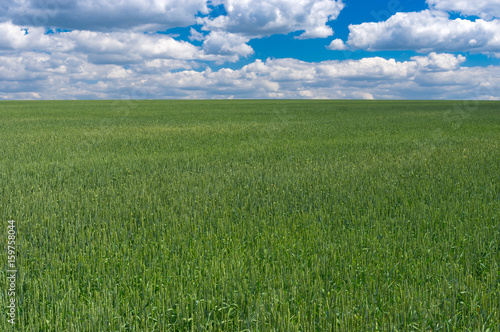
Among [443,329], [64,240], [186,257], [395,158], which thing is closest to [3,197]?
[64,240]

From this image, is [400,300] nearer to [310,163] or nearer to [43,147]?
[310,163]

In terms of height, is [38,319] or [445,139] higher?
[445,139]

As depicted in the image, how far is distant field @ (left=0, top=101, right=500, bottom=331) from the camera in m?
3.97

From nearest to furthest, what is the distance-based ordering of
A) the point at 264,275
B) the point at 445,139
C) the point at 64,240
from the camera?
the point at 264,275
the point at 64,240
the point at 445,139

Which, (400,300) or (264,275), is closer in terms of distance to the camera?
(400,300)

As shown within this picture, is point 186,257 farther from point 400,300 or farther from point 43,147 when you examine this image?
point 43,147

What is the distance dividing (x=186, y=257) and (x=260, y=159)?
9.05 metres

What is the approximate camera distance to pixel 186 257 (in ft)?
17.5

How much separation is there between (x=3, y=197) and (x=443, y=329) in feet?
28.8

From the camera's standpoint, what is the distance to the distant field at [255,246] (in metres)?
3.97

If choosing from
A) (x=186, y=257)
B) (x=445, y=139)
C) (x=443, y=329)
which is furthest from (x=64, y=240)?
(x=445, y=139)

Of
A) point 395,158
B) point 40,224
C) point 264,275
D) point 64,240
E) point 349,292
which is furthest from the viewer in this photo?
point 395,158

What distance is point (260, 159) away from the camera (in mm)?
14203

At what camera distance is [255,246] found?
19.4 feet
